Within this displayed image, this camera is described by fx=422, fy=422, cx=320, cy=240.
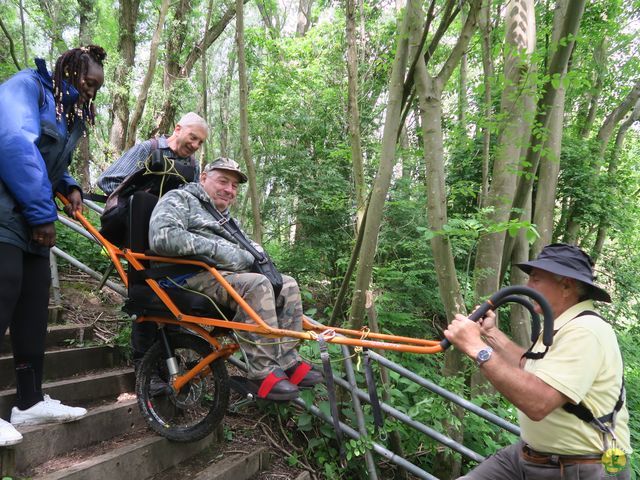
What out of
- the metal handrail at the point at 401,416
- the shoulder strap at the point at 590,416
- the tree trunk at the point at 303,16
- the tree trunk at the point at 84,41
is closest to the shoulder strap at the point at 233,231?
the metal handrail at the point at 401,416

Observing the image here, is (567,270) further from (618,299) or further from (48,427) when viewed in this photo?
(618,299)

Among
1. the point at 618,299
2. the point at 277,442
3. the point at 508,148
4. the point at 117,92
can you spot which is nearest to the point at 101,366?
the point at 277,442

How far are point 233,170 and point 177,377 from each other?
1.43 m

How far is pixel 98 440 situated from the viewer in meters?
2.62

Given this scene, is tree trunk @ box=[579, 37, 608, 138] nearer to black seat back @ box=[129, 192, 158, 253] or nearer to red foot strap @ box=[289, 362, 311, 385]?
red foot strap @ box=[289, 362, 311, 385]

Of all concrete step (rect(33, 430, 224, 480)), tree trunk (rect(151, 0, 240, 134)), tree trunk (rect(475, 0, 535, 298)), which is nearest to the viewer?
concrete step (rect(33, 430, 224, 480))

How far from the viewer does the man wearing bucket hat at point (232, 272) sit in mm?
2424

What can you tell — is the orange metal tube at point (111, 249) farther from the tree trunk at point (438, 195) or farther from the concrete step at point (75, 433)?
the tree trunk at point (438, 195)

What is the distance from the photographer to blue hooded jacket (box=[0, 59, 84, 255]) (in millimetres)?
2078

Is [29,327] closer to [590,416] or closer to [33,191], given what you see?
[33,191]

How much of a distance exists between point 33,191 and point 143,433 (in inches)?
66.3

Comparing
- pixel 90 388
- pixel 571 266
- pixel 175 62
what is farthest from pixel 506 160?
pixel 175 62

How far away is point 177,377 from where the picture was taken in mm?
2721

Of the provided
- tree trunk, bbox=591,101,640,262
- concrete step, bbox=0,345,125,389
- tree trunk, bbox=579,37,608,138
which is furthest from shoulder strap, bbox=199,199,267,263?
tree trunk, bbox=591,101,640,262
